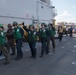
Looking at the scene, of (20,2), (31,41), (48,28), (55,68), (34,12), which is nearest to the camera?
(55,68)

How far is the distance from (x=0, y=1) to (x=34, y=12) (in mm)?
5763

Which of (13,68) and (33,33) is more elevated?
(33,33)

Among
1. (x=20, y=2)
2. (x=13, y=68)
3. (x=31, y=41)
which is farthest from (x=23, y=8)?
(x=13, y=68)

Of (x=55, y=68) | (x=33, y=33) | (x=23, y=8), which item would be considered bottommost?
(x=55, y=68)

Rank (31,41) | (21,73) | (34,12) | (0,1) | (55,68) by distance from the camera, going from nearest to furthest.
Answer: (21,73) → (55,68) → (31,41) → (0,1) → (34,12)

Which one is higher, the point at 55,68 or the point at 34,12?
the point at 34,12

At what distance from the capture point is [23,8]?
605 inches

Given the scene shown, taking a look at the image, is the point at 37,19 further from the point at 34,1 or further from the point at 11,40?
the point at 11,40

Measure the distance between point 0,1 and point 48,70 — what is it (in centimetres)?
532

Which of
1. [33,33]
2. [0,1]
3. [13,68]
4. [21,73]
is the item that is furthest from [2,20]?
[21,73]

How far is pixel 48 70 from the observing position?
8297mm

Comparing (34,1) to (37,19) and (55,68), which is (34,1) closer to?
(37,19)

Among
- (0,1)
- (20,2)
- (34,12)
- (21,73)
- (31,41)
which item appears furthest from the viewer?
(34,12)

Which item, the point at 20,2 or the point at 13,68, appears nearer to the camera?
the point at 13,68
